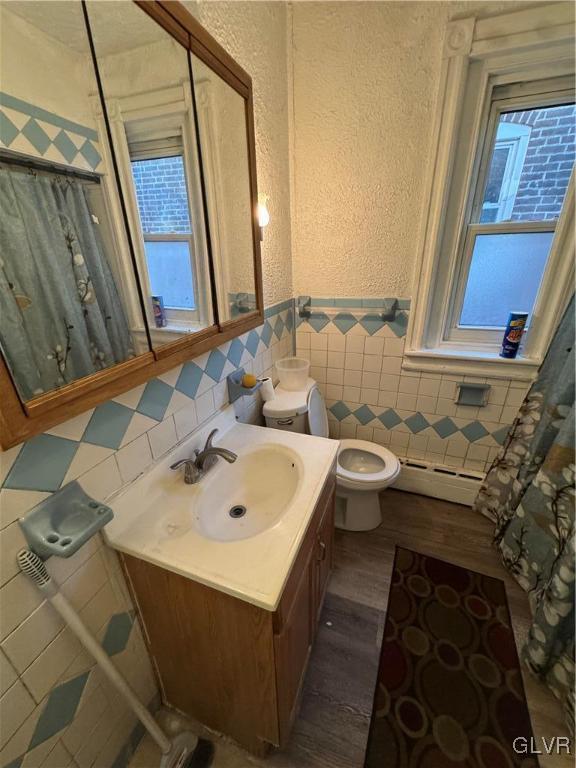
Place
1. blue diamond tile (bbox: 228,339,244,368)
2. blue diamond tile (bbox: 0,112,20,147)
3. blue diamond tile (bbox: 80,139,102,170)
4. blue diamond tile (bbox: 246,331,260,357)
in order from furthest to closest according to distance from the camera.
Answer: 1. blue diamond tile (bbox: 246,331,260,357)
2. blue diamond tile (bbox: 228,339,244,368)
3. blue diamond tile (bbox: 80,139,102,170)
4. blue diamond tile (bbox: 0,112,20,147)

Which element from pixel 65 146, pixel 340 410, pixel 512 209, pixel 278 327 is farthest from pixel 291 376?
pixel 512 209

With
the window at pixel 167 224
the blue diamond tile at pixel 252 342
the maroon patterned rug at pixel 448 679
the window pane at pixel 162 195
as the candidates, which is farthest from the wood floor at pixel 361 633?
the window pane at pixel 162 195

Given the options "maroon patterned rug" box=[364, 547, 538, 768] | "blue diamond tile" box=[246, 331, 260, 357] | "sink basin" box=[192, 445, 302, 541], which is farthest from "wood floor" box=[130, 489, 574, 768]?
"blue diamond tile" box=[246, 331, 260, 357]

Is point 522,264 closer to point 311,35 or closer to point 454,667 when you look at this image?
point 311,35

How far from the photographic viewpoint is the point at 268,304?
1.55m

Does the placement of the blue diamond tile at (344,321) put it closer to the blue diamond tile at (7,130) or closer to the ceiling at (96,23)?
the ceiling at (96,23)

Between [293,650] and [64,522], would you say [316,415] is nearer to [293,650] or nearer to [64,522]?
[293,650]

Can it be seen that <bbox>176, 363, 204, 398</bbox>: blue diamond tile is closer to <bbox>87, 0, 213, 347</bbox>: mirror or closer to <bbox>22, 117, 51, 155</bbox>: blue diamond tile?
A: <bbox>87, 0, 213, 347</bbox>: mirror

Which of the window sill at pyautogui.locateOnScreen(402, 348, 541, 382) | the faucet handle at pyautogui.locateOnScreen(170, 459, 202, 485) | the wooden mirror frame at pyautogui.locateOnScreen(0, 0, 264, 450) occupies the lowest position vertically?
the faucet handle at pyautogui.locateOnScreen(170, 459, 202, 485)

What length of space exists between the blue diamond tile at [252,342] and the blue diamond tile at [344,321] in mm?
570

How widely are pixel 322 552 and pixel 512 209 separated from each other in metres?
1.76

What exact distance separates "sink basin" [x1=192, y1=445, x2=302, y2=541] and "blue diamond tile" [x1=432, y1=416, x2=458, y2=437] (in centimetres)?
111

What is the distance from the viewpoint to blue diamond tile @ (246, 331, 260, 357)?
140 centimetres

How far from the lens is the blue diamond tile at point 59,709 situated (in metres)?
0.71
